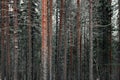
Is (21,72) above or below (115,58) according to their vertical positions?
below

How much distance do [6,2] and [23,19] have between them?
7883 mm

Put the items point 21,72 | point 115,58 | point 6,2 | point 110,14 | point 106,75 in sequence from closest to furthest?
point 6,2 < point 110,14 < point 106,75 < point 115,58 < point 21,72

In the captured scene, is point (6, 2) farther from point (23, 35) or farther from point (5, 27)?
point (23, 35)

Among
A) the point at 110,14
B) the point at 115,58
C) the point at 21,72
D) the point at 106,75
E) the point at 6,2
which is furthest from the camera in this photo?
the point at 21,72

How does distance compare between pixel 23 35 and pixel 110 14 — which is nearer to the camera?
pixel 110 14

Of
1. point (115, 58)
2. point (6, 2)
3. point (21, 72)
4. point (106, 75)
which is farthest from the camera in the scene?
point (21, 72)

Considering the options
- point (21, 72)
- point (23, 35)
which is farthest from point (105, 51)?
point (21, 72)

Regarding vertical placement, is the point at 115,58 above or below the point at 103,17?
below

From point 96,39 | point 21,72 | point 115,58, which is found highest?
point 96,39

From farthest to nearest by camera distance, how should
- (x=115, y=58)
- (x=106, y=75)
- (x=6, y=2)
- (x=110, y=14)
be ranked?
(x=115, y=58) < (x=106, y=75) < (x=110, y=14) < (x=6, y=2)

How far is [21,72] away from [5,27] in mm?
17593

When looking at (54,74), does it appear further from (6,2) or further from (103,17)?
(6,2)

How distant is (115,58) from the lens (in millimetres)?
33625

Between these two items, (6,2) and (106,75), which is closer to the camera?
(6,2)
